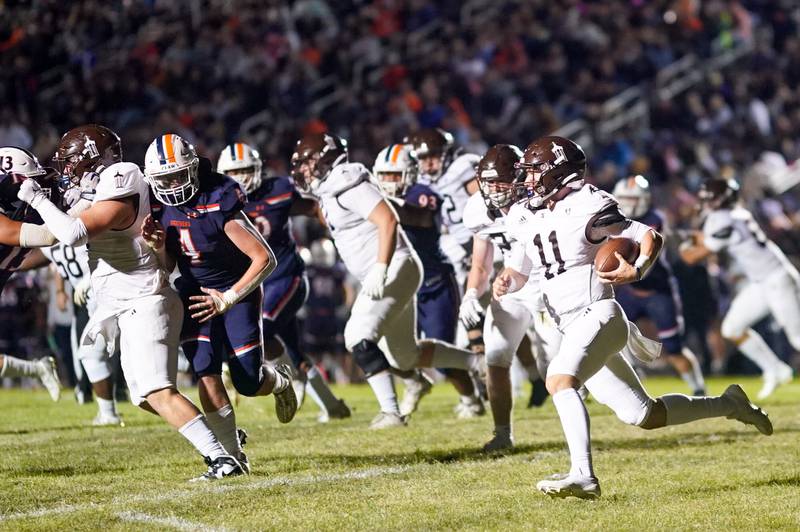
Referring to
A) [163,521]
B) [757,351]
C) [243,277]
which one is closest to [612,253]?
[243,277]

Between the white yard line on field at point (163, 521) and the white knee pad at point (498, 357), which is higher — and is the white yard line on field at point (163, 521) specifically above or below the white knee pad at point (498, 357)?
below

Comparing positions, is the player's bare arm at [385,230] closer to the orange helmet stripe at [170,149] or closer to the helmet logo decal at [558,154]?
the orange helmet stripe at [170,149]

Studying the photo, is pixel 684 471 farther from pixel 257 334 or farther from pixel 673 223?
pixel 673 223

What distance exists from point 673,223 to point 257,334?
10220 millimetres

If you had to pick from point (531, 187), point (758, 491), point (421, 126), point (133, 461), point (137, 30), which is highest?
point (137, 30)

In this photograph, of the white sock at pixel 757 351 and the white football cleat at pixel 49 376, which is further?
the white sock at pixel 757 351

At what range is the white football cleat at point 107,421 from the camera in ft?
26.6

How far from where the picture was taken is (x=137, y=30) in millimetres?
14219

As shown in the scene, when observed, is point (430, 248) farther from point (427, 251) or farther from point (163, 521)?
point (163, 521)

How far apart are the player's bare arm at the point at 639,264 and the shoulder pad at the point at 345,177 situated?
2.52 metres

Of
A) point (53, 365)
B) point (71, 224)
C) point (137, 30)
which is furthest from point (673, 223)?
point (71, 224)

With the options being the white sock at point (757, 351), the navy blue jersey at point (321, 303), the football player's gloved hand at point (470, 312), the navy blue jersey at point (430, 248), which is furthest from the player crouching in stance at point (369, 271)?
the navy blue jersey at point (321, 303)

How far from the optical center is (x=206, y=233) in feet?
18.4

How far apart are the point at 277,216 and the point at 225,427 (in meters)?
2.47
